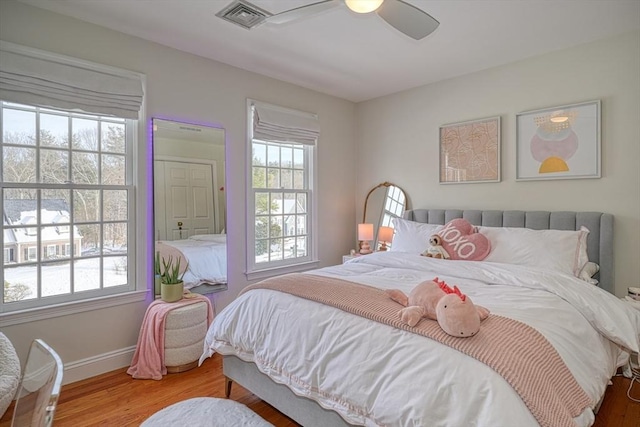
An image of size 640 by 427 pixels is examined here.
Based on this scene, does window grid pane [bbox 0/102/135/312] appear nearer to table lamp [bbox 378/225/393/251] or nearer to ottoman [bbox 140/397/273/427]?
ottoman [bbox 140/397/273/427]

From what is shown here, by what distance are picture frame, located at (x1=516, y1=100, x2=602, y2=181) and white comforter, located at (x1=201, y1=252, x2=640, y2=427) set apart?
1247 millimetres

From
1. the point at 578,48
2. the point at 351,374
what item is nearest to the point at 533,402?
the point at 351,374

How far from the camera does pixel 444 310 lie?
146 centimetres

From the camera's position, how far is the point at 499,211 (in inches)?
133

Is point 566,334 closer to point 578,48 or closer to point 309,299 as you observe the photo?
point 309,299

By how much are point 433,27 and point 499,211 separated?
204 centimetres

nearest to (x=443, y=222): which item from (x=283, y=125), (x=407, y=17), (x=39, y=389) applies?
(x=283, y=125)

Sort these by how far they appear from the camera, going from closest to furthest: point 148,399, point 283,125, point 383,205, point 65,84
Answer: point 148,399 < point 65,84 < point 283,125 < point 383,205

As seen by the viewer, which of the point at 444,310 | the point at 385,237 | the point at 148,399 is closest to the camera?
the point at 444,310

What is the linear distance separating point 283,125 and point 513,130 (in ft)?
7.40

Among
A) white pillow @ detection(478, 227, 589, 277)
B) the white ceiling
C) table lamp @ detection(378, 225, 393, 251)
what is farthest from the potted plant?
white pillow @ detection(478, 227, 589, 277)

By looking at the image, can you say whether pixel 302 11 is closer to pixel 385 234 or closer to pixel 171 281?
pixel 171 281

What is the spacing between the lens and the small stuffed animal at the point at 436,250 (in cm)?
293

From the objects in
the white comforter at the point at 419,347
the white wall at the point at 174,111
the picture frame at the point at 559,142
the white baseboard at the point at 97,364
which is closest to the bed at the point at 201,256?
the white wall at the point at 174,111
